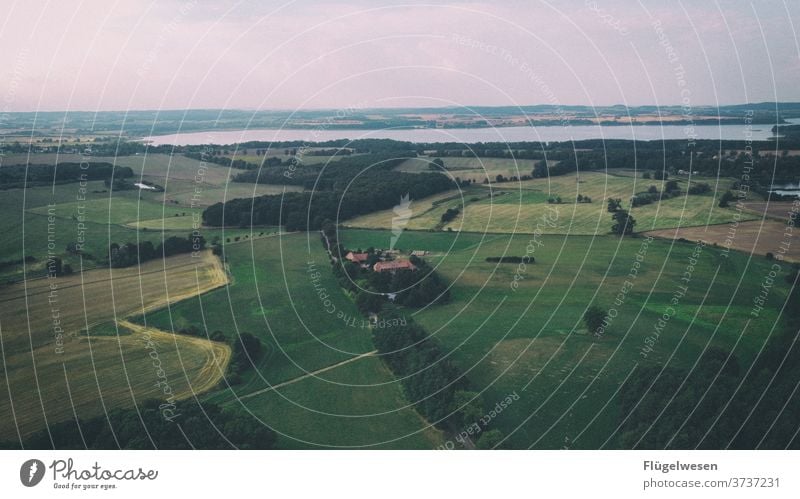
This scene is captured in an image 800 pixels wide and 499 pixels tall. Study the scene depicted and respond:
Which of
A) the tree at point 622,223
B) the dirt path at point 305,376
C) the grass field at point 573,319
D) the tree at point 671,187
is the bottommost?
the dirt path at point 305,376

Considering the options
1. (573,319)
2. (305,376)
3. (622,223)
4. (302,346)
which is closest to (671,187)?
(622,223)

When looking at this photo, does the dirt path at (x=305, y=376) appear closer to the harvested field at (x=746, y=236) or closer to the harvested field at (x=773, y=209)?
the harvested field at (x=746, y=236)

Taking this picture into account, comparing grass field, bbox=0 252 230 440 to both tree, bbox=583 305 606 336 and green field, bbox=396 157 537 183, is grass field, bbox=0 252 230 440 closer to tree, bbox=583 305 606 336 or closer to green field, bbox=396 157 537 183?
tree, bbox=583 305 606 336

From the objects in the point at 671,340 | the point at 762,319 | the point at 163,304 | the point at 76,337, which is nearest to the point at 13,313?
the point at 76,337

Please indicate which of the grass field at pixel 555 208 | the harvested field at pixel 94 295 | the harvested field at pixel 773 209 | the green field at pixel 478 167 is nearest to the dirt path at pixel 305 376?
the harvested field at pixel 94 295

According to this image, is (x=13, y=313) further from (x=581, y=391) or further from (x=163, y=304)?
(x=581, y=391)

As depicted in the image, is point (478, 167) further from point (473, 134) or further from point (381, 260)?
point (381, 260)

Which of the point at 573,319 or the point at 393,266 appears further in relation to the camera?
the point at 393,266
